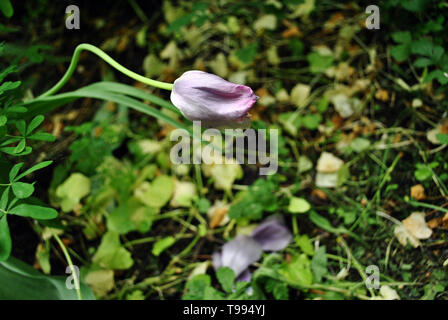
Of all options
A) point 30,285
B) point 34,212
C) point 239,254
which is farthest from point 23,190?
point 239,254

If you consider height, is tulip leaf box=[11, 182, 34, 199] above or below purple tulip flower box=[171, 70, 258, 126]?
below

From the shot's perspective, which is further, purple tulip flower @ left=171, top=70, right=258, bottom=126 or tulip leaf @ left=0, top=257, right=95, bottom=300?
tulip leaf @ left=0, top=257, right=95, bottom=300

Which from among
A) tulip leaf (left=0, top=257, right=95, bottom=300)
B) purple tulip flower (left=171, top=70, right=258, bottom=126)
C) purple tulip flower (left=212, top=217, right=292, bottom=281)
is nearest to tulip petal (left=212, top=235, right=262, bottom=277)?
purple tulip flower (left=212, top=217, right=292, bottom=281)

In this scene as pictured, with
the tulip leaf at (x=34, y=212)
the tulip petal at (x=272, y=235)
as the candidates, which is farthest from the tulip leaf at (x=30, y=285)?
the tulip petal at (x=272, y=235)

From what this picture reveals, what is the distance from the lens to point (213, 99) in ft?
1.79

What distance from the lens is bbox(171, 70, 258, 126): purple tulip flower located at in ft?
1.77

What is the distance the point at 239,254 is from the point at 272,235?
86mm

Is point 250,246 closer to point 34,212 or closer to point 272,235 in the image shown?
point 272,235

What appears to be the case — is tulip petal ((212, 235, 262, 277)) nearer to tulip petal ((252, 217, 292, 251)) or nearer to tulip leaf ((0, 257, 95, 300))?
tulip petal ((252, 217, 292, 251))

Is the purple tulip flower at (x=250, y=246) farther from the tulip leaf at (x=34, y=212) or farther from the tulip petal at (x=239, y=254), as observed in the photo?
the tulip leaf at (x=34, y=212)

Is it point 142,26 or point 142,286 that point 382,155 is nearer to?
point 142,286

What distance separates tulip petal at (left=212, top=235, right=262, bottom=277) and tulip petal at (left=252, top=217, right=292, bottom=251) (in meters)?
0.02

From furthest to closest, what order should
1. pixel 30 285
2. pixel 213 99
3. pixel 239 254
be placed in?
pixel 239 254 → pixel 30 285 → pixel 213 99

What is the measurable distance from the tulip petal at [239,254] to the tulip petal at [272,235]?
0.05ft
